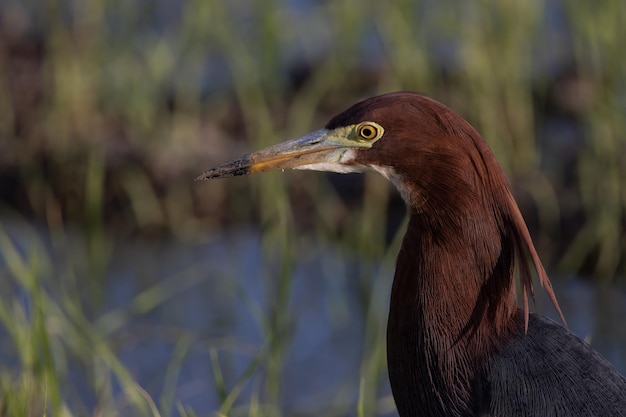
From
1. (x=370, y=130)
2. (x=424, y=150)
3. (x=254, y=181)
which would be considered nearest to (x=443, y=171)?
(x=424, y=150)

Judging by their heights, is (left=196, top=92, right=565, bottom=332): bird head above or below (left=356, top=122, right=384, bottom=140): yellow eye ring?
below

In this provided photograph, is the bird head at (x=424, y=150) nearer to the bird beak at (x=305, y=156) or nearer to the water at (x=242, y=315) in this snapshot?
the bird beak at (x=305, y=156)

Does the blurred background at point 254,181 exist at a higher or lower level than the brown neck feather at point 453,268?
lower

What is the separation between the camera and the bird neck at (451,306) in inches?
138

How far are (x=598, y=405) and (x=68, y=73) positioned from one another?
174 inches

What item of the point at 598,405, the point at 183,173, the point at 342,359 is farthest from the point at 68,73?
the point at 598,405

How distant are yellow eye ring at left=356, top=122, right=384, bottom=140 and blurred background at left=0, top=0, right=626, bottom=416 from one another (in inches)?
→ 62.6

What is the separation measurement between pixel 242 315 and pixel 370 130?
2.90 meters

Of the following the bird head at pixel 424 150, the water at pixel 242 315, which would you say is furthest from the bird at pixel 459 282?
the water at pixel 242 315

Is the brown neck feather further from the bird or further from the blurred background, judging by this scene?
the blurred background

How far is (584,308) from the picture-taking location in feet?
19.9

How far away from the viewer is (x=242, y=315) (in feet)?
20.5

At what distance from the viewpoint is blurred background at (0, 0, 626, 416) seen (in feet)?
19.1

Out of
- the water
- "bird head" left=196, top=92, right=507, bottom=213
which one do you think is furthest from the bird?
the water
